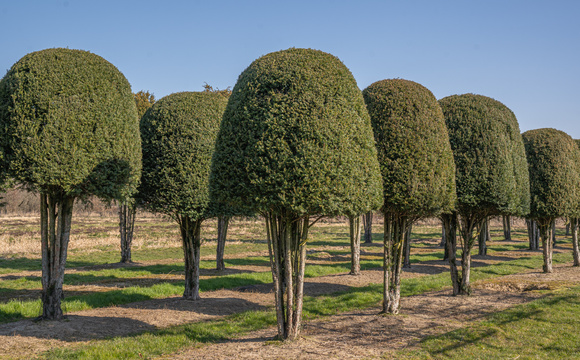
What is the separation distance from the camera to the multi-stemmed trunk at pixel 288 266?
9.07 meters

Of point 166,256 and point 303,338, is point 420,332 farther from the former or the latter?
point 166,256

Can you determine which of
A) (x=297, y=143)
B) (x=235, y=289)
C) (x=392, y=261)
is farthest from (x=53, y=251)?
(x=392, y=261)

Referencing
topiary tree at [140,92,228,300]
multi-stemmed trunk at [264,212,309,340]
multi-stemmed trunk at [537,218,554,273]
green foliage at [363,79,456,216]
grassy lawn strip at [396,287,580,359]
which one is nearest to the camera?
grassy lawn strip at [396,287,580,359]

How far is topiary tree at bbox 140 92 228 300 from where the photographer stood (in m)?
13.0

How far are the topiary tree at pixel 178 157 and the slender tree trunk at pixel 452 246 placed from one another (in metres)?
8.94

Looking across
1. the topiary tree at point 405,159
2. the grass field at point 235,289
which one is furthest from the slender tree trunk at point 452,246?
the topiary tree at point 405,159

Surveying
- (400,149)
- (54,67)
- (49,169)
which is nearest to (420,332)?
(400,149)

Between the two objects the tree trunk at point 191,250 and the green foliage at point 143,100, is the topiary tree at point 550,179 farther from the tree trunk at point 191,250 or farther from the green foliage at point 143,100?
the green foliage at point 143,100

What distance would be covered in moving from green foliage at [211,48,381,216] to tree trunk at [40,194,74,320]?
511 centimetres

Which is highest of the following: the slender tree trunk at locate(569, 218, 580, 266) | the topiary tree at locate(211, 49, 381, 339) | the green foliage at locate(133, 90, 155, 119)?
the green foliage at locate(133, 90, 155, 119)

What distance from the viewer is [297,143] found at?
830 centimetres

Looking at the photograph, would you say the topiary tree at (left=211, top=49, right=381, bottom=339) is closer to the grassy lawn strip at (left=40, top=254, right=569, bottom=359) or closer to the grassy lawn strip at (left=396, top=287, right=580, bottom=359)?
the grassy lawn strip at (left=40, top=254, right=569, bottom=359)

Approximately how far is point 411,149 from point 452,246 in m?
5.79

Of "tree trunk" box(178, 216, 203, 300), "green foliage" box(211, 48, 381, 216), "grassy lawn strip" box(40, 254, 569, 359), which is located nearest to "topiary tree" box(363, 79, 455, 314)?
"green foliage" box(211, 48, 381, 216)
